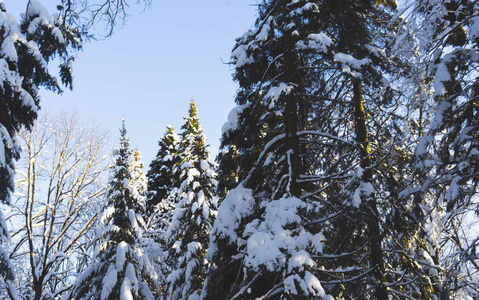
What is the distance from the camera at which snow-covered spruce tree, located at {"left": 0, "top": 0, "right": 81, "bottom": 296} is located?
28.6 feet

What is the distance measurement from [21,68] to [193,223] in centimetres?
982

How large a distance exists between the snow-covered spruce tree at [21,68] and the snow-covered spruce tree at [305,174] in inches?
209

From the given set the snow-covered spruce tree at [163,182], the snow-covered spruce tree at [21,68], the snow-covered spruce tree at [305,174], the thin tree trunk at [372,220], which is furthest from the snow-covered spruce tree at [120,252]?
the thin tree trunk at [372,220]

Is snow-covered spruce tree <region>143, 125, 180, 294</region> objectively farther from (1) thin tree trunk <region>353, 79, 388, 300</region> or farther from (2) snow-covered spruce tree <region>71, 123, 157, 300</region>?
(1) thin tree trunk <region>353, 79, 388, 300</region>

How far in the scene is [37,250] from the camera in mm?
17500

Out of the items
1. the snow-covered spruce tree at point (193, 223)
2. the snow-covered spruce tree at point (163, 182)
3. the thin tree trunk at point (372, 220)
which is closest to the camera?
the thin tree trunk at point (372, 220)

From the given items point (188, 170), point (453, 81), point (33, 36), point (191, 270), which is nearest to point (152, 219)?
point (188, 170)

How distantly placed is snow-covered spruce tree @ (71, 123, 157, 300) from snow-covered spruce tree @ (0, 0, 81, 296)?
4.64 metres

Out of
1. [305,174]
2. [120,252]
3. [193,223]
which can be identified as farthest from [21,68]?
[193,223]

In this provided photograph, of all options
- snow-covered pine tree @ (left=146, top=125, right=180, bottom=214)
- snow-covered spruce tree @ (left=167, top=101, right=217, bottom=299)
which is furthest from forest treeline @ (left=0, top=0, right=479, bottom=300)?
snow-covered pine tree @ (left=146, top=125, right=180, bottom=214)

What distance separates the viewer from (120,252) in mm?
13422

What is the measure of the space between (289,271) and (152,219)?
1847cm

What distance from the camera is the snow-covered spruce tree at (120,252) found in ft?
43.4

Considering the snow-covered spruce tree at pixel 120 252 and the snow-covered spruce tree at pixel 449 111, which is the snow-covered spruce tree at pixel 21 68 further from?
the snow-covered spruce tree at pixel 449 111
